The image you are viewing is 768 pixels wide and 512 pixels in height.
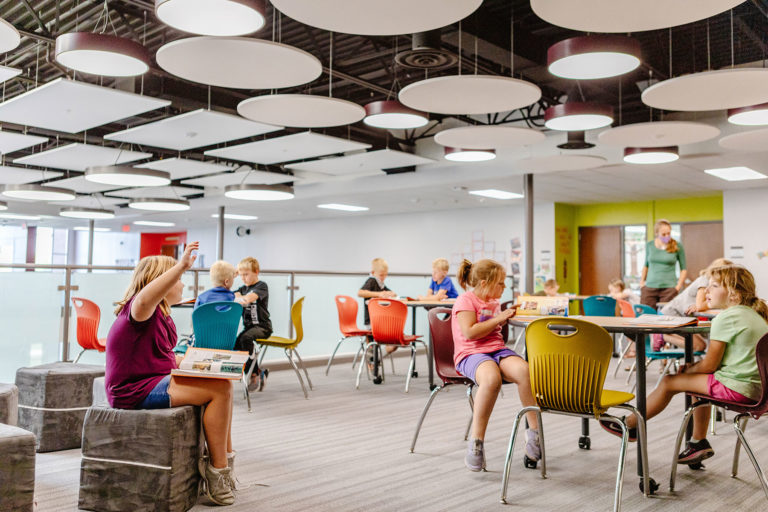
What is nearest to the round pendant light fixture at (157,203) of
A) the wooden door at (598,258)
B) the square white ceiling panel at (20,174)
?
the square white ceiling panel at (20,174)

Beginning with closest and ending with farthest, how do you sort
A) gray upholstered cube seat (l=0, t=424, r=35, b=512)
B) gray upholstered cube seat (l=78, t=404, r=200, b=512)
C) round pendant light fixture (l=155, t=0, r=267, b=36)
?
1. gray upholstered cube seat (l=0, t=424, r=35, b=512)
2. gray upholstered cube seat (l=78, t=404, r=200, b=512)
3. round pendant light fixture (l=155, t=0, r=267, b=36)

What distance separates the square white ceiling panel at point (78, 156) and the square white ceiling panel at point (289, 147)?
1.51 m

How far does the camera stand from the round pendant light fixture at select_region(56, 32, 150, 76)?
5059mm

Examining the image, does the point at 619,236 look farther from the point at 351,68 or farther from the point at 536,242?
the point at 351,68

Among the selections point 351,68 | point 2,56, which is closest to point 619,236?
point 351,68

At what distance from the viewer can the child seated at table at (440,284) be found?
7145 mm

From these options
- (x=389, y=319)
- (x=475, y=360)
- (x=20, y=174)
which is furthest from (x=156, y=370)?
(x=20, y=174)

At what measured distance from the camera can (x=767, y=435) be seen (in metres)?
4.60

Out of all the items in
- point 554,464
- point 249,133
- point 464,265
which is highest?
point 249,133

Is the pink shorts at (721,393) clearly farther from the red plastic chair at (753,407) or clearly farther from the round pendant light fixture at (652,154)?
the round pendant light fixture at (652,154)

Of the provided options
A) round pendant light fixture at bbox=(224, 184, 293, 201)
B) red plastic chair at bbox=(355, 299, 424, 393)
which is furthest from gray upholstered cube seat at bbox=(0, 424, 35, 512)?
round pendant light fixture at bbox=(224, 184, 293, 201)

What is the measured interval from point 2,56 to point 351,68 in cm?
483

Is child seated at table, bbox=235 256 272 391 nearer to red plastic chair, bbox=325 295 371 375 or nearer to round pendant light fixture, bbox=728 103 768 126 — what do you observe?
red plastic chair, bbox=325 295 371 375

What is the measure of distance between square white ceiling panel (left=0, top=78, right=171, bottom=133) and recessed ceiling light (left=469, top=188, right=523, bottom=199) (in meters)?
7.23
